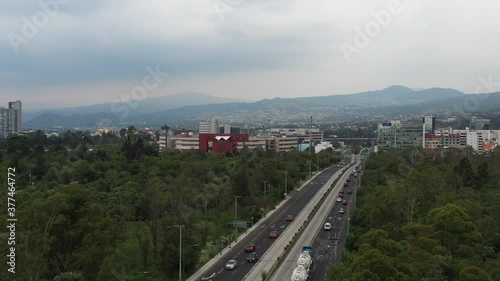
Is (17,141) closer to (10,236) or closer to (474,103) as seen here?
(10,236)

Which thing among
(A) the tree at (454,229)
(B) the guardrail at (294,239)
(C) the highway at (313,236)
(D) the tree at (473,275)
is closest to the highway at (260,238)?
(B) the guardrail at (294,239)

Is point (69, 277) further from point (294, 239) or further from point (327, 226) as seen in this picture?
point (327, 226)

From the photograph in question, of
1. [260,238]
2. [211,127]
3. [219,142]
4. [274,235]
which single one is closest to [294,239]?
[274,235]

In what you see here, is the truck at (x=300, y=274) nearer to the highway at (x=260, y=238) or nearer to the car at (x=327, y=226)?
the highway at (x=260, y=238)

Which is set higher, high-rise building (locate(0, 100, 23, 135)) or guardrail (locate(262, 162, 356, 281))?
high-rise building (locate(0, 100, 23, 135))

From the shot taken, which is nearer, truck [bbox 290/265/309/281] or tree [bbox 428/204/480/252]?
truck [bbox 290/265/309/281]

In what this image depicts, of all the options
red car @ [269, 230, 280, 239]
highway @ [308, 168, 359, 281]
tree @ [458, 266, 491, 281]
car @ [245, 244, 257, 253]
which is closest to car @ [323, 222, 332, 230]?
highway @ [308, 168, 359, 281]

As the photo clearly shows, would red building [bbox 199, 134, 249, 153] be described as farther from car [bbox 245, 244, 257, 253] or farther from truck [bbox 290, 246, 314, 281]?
truck [bbox 290, 246, 314, 281]
